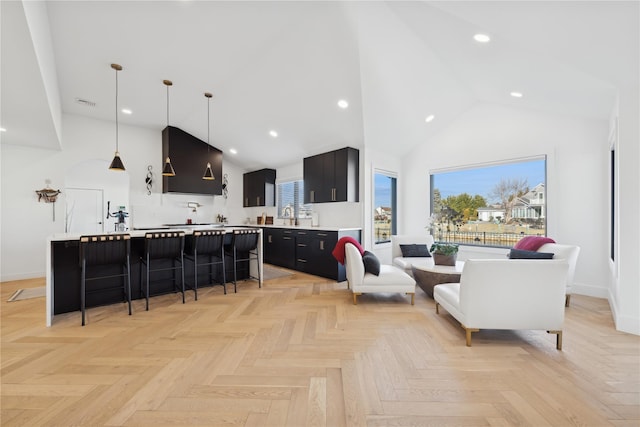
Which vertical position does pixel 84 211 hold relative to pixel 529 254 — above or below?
above

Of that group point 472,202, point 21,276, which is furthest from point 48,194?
point 472,202

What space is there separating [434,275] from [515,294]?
4.18ft

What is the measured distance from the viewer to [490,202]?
516cm

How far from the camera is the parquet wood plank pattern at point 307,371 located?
65.2 inches

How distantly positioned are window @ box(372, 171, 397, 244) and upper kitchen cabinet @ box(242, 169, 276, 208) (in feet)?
9.62

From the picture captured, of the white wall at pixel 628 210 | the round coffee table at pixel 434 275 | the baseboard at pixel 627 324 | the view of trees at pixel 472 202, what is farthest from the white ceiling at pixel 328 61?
the round coffee table at pixel 434 275

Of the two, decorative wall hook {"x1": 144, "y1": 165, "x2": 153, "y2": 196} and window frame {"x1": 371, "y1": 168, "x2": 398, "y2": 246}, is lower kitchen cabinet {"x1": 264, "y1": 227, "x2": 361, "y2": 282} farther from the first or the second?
decorative wall hook {"x1": 144, "y1": 165, "x2": 153, "y2": 196}

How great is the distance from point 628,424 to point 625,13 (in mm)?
2722

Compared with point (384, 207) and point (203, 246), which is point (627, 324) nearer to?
point (384, 207)

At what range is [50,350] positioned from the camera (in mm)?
2422

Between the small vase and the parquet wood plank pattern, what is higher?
the small vase

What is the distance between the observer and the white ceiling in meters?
2.43

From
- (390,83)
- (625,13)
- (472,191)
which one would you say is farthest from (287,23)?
(472,191)

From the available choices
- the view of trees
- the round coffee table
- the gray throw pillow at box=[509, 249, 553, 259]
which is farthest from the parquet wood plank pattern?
the view of trees
